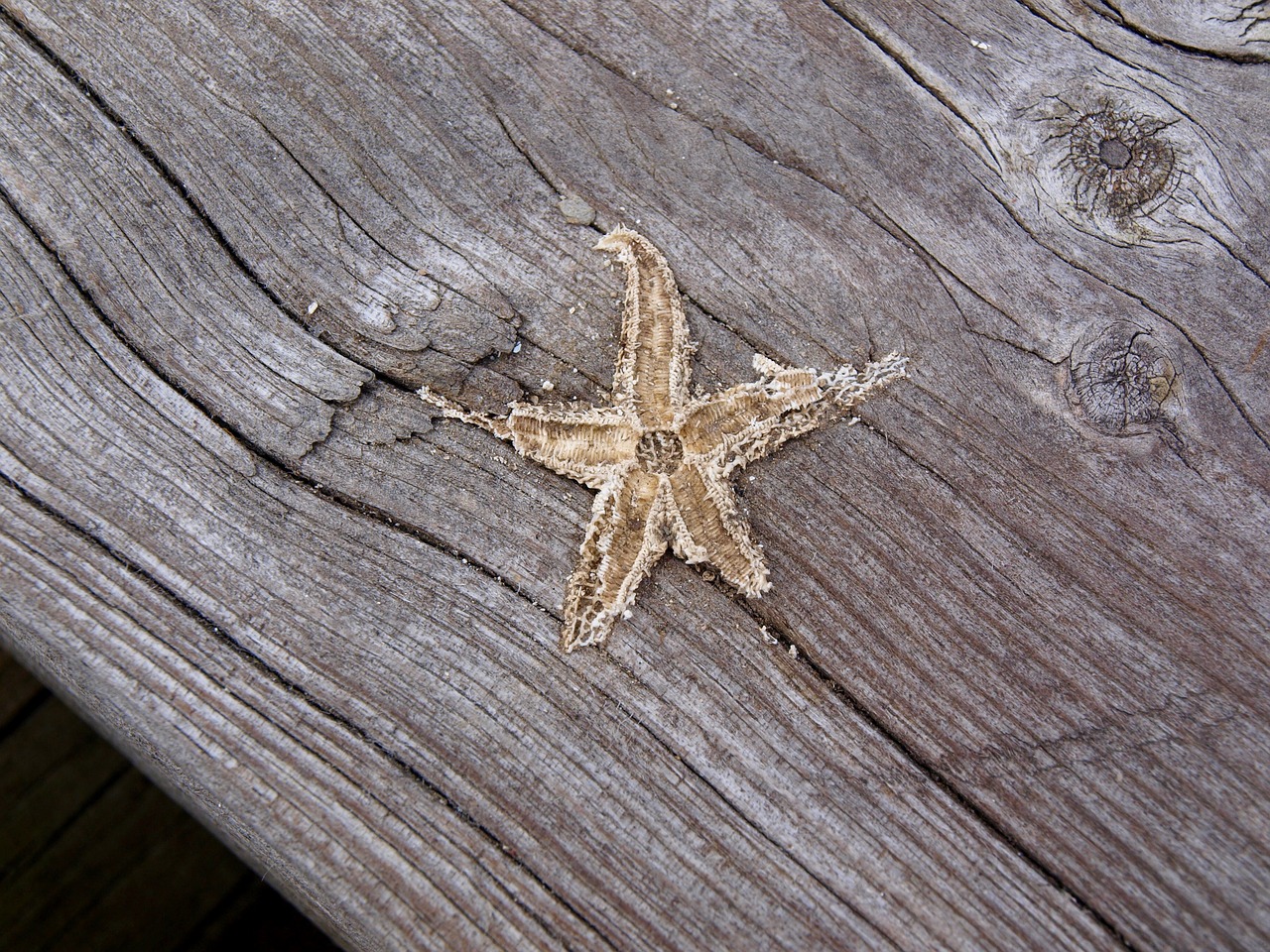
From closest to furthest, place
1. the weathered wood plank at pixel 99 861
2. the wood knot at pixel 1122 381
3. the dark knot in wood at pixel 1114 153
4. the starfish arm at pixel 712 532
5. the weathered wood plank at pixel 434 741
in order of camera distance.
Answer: the weathered wood plank at pixel 434 741 → the starfish arm at pixel 712 532 → the wood knot at pixel 1122 381 → the dark knot in wood at pixel 1114 153 → the weathered wood plank at pixel 99 861

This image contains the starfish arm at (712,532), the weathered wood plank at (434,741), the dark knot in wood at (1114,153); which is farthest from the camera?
the dark knot in wood at (1114,153)

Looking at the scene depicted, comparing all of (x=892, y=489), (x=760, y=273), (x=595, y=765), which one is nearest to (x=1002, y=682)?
(x=892, y=489)

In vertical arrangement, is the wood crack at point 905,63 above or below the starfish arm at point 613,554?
above

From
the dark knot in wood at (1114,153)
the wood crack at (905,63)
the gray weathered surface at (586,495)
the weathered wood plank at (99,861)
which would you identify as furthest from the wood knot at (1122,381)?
the weathered wood plank at (99,861)

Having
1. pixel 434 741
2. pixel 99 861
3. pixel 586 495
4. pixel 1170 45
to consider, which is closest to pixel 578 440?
pixel 586 495

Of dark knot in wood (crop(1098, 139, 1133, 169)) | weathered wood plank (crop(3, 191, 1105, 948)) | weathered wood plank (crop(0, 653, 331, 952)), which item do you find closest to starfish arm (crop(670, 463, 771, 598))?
weathered wood plank (crop(3, 191, 1105, 948))

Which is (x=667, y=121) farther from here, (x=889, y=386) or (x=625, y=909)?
(x=625, y=909)

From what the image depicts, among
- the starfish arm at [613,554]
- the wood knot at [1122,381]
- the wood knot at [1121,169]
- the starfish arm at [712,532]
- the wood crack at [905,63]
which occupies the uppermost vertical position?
the wood knot at [1121,169]

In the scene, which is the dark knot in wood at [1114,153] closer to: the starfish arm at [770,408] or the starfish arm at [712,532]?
the starfish arm at [770,408]
